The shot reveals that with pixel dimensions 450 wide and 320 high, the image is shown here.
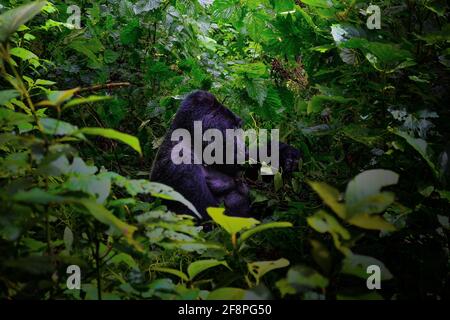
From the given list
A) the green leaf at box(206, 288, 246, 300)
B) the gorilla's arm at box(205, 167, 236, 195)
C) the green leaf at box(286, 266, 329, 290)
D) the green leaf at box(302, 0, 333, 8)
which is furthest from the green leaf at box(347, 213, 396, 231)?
the gorilla's arm at box(205, 167, 236, 195)

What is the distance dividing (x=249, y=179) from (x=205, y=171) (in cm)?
34

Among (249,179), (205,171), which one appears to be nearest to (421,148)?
(249,179)

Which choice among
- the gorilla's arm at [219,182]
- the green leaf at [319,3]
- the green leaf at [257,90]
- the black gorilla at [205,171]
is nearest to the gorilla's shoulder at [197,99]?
the black gorilla at [205,171]

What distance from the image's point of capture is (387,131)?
1624mm

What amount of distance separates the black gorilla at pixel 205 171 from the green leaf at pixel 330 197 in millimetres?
1947

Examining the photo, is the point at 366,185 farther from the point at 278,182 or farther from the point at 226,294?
the point at 278,182

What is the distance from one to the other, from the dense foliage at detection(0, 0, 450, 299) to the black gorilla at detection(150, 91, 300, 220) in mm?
157

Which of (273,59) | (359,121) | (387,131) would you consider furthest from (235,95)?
(387,131)

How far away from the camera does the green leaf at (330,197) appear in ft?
2.57

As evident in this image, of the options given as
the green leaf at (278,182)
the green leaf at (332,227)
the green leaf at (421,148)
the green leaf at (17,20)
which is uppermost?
the green leaf at (17,20)

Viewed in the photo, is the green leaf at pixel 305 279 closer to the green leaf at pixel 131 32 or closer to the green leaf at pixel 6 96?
the green leaf at pixel 6 96

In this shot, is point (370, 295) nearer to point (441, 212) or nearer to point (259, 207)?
point (441, 212)
